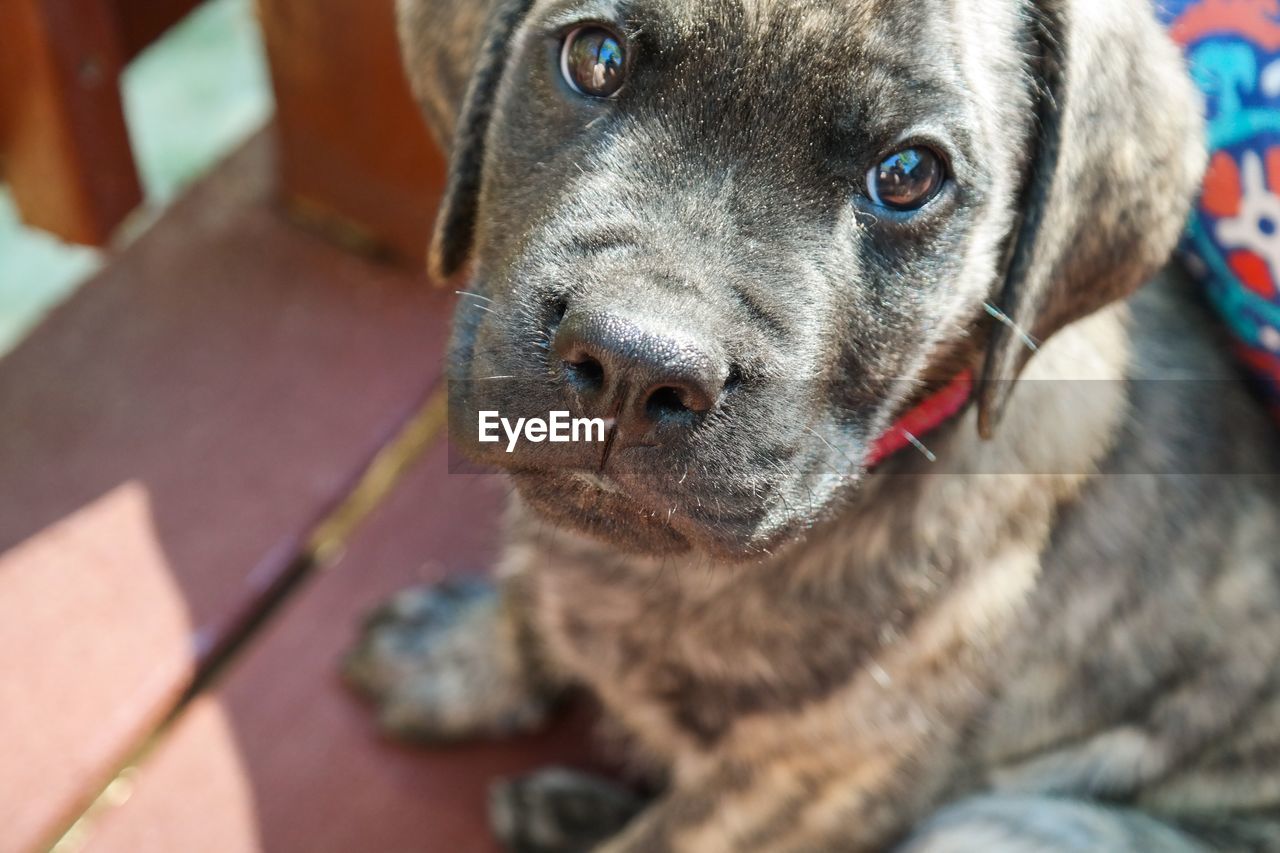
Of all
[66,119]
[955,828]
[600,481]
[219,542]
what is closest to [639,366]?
[600,481]

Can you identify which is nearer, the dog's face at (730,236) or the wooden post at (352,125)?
the dog's face at (730,236)

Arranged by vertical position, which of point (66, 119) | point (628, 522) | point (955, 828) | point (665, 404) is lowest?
point (955, 828)

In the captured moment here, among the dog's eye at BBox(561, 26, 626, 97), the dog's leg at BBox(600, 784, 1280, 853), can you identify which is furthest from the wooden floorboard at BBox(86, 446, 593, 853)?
the dog's eye at BBox(561, 26, 626, 97)

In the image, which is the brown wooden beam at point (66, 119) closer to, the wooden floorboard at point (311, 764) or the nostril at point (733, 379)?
the wooden floorboard at point (311, 764)

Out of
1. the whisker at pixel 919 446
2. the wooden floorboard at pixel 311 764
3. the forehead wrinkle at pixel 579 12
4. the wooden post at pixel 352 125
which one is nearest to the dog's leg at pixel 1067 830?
the whisker at pixel 919 446

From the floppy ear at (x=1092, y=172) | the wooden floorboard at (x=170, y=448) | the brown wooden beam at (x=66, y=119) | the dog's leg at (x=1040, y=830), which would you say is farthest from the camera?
the brown wooden beam at (x=66, y=119)

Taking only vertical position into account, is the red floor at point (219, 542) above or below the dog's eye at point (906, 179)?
below

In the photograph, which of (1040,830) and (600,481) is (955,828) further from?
(600,481)
